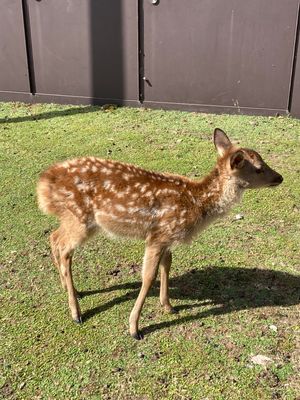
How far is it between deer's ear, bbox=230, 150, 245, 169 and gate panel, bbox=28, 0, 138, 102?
4999 mm

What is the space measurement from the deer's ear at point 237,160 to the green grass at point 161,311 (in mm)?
1056

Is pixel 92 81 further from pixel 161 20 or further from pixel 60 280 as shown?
pixel 60 280

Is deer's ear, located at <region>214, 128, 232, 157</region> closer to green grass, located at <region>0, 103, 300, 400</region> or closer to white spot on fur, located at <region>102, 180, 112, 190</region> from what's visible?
white spot on fur, located at <region>102, 180, 112, 190</region>

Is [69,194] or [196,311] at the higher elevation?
[69,194]


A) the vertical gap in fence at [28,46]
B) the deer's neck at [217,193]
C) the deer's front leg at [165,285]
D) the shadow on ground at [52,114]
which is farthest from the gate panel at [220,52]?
the deer's front leg at [165,285]

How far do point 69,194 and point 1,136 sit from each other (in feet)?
13.6

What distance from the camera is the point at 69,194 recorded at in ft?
12.0

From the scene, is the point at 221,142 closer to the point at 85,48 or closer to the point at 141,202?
the point at 141,202

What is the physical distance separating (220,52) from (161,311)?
5164 mm

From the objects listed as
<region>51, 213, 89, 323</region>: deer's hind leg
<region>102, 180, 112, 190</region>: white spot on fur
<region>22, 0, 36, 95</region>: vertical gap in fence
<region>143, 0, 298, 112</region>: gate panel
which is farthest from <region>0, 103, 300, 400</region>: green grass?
<region>22, 0, 36, 95</region>: vertical gap in fence

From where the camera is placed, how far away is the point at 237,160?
12.1 feet

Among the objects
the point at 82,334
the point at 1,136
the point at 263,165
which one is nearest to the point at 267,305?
the point at 263,165

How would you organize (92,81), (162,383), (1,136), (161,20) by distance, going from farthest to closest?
(92,81)
(161,20)
(1,136)
(162,383)

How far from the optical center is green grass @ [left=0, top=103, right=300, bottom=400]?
10.7ft
